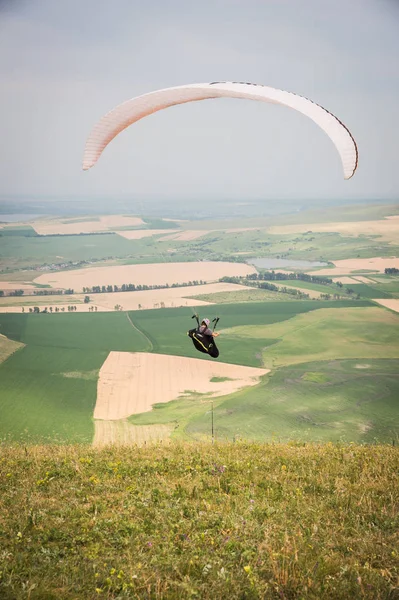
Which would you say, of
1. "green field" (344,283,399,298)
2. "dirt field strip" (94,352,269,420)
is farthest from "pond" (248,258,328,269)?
"dirt field strip" (94,352,269,420)

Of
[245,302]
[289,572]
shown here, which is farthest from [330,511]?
[245,302]

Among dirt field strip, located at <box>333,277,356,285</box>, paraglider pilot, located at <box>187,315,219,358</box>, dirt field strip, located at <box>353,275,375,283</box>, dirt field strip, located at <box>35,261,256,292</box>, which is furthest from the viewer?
dirt field strip, located at <box>353,275,375,283</box>

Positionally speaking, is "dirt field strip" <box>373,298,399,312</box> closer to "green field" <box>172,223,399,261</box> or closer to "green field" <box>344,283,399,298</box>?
"green field" <box>344,283,399,298</box>

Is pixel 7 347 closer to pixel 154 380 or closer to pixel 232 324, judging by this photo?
pixel 154 380

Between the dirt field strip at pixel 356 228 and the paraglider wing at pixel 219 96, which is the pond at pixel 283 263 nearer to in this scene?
the dirt field strip at pixel 356 228

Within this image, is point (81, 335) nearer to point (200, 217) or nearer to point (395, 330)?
point (395, 330)

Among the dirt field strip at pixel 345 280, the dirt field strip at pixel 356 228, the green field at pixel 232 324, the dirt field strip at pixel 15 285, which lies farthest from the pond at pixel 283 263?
the dirt field strip at pixel 15 285

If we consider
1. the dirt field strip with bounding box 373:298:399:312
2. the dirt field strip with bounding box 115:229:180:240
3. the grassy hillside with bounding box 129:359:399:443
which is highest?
the dirt field strip with bounding box 115:229:180:240
